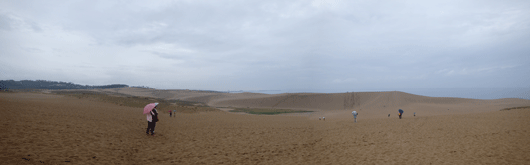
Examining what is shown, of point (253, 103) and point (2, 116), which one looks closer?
point (2, 116)

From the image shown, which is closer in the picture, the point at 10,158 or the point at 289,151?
the point at 10,158

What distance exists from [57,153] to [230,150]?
5966 millimetres

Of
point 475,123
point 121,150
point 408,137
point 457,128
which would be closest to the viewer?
point 121,150

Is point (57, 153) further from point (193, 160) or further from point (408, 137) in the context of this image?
point (408, 137)

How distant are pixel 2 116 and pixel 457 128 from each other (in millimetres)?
24544

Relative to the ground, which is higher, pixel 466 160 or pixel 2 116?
pixel 2 116

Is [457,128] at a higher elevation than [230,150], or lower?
higher

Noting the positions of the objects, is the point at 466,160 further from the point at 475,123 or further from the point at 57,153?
the point at 57,153

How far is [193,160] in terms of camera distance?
8.39 meters

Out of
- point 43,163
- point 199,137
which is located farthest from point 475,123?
point 43,163

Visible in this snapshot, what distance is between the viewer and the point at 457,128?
13.8m

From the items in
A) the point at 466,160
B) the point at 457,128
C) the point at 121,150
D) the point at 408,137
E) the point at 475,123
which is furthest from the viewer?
the point at 475,123

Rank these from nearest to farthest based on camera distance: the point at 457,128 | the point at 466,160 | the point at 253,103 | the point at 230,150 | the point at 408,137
Answer: the point at 466,160
the point at 230,150
the point at 408,137
the point at 457,128
the point at 253,103

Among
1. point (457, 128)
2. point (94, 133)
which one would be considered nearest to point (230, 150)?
point (94, 133)
